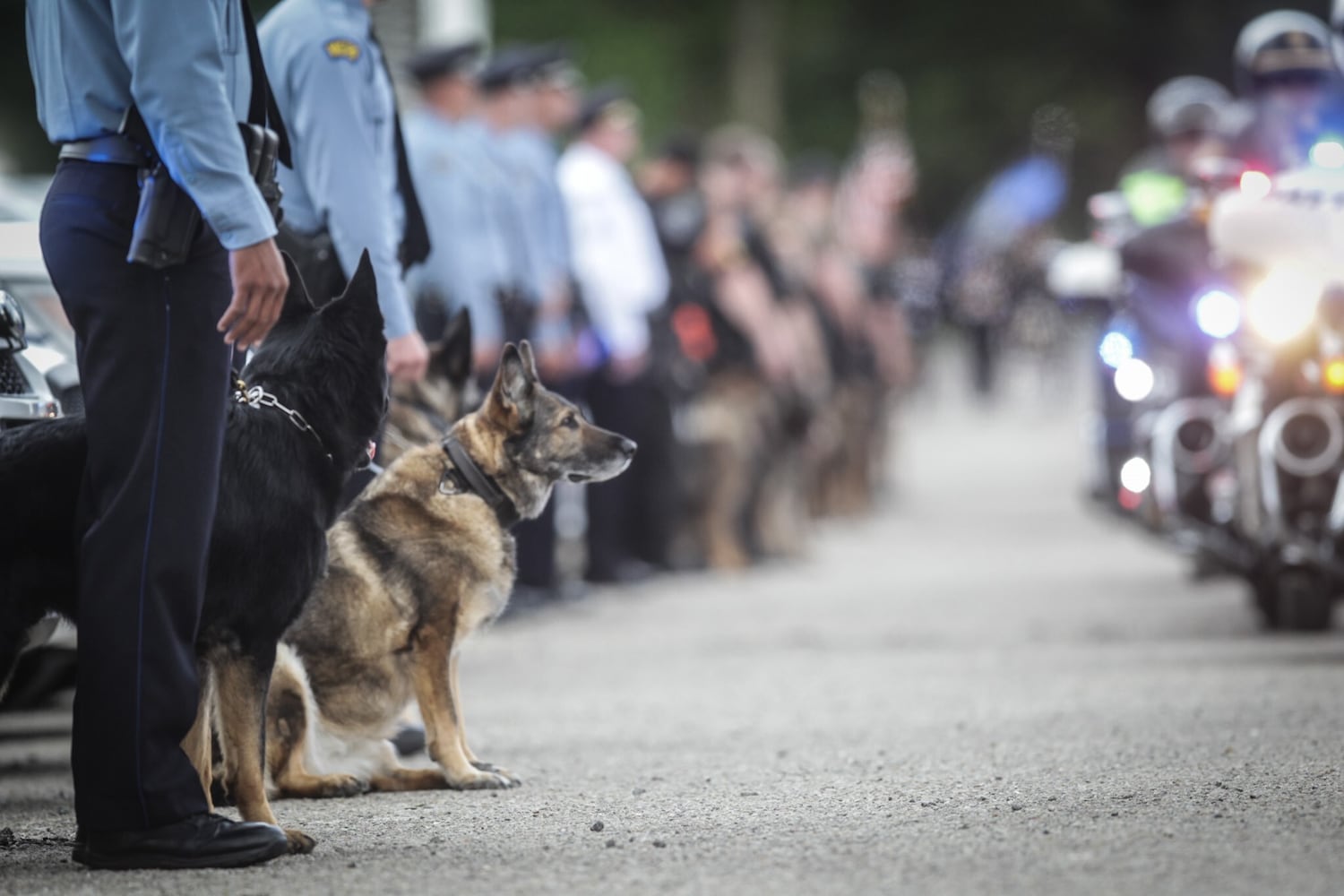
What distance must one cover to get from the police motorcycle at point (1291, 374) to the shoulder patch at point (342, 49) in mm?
3496

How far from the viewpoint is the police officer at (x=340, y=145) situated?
6609mm

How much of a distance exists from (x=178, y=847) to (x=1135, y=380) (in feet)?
22.1

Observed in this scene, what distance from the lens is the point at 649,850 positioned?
16.0 ft

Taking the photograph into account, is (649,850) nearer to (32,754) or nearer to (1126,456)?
(32,754)

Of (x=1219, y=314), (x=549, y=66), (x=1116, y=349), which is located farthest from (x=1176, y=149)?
(x=1219, y=314)

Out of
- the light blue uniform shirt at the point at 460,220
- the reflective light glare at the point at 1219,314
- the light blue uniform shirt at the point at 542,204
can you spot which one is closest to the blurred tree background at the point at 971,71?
the light blue uniform shirt at the point at 542,204

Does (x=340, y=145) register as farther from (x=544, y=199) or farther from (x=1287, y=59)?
(x=544, y=199)

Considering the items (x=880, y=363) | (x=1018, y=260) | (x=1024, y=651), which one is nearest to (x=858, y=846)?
(x=1024, y=651)

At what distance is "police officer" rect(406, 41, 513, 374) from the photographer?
10.2 metres

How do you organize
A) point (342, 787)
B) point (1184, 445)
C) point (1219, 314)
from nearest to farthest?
point (342, 787) → point (1219, 314) → point (1184, 445)

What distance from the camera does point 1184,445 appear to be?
394 inches

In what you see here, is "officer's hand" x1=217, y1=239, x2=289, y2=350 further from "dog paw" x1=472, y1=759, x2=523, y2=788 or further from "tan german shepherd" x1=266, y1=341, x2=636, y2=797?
"dog paw" x1=472, y1=759, x2=523, y2=788

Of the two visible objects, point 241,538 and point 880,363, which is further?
point 880,363

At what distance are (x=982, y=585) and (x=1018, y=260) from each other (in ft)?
74.1
